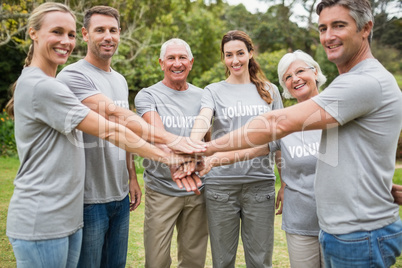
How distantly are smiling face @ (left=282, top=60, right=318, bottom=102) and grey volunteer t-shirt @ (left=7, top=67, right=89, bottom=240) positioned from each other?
5.15ft

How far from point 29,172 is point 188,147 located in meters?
1.30

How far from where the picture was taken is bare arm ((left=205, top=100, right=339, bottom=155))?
1.94m

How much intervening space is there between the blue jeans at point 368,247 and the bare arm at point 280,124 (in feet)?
1.90

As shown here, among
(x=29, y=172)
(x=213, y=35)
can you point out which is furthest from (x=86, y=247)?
(x=213, y=35)

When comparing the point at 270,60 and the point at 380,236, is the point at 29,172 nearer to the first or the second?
the point at 380,236

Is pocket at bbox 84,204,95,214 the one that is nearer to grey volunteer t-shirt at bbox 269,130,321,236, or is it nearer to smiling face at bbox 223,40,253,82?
grey volunteer t-shirt at bbox 269,130,321,236

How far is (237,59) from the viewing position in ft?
11.2

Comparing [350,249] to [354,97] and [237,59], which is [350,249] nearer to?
[354,97]

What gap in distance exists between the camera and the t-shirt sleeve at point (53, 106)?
79.4 inches

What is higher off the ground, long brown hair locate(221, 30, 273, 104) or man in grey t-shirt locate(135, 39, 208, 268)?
long brown hair locate(221, 30, 273, 104)

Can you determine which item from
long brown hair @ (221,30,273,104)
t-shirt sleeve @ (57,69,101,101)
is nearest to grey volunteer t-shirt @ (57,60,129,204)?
t-shirt sleeve @ (57,69,101,101)

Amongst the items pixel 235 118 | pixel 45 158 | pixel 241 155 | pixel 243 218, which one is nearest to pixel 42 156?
pixel 45 158

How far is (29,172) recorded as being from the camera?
2.07 meters

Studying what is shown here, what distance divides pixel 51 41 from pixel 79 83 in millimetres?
506
